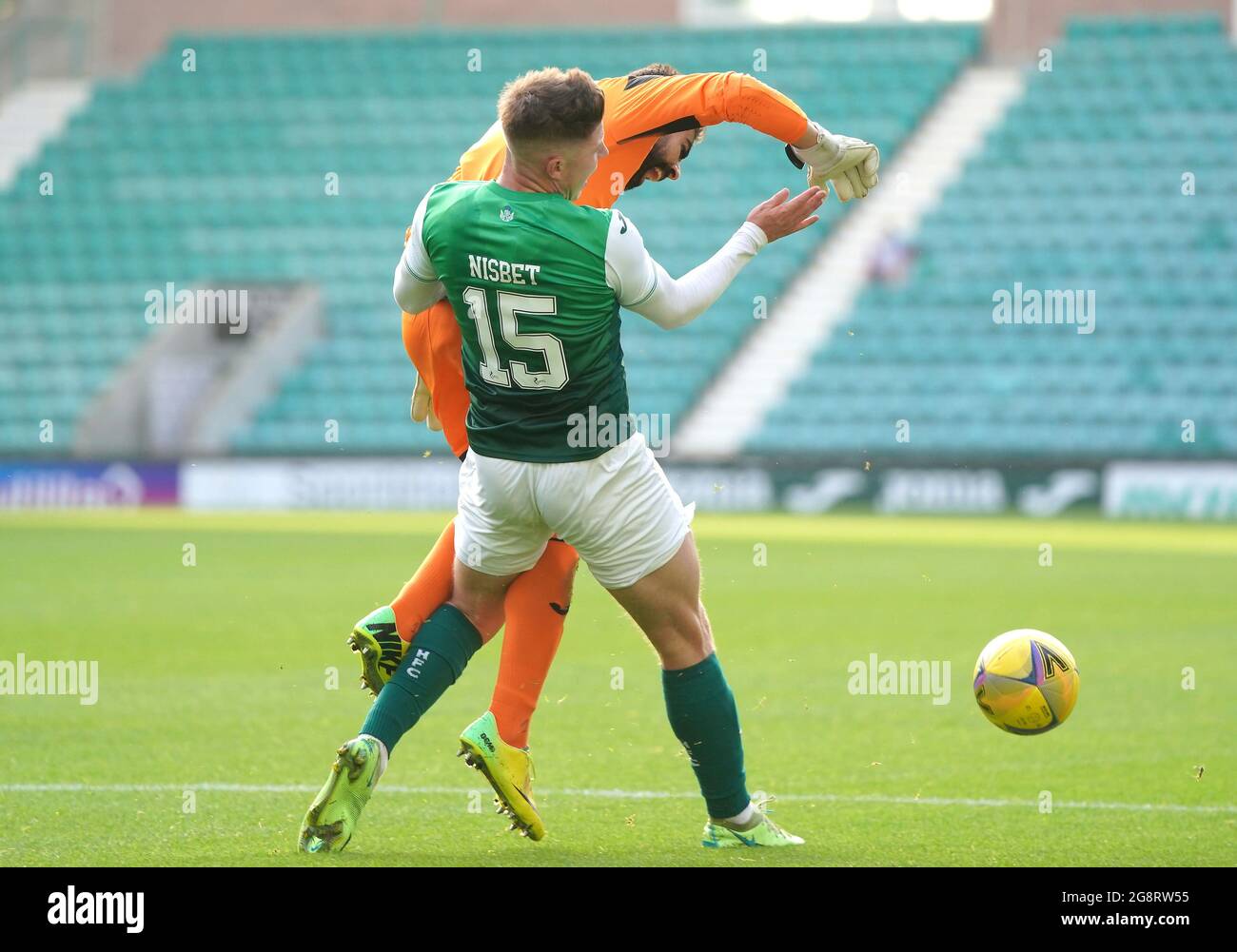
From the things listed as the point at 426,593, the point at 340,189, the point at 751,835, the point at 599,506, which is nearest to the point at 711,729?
the point at 751,835

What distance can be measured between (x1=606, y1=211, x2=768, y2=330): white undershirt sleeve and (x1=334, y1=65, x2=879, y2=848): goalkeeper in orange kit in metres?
0.59

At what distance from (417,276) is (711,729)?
1525 mm

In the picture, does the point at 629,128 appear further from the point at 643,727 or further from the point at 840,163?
the point at 643,727

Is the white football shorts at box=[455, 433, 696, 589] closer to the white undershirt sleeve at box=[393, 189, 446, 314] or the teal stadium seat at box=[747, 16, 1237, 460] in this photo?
the white undershirt sleeve at box=[393, 189, 446, 314]

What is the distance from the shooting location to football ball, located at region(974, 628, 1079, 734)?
5.71 m

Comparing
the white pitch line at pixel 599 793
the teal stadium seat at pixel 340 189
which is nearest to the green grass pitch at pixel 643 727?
the white pitch line at pixel 599 793

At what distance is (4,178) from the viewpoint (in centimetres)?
3012

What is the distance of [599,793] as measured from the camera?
19.8 ft

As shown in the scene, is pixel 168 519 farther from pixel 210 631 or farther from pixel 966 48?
pixel 966 48

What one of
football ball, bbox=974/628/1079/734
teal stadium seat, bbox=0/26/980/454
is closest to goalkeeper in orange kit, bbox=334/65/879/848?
football ball, bbox=974/628/1079/734

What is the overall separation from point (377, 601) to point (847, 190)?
7.15 meters

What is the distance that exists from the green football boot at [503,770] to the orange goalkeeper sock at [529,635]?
17 centimetres

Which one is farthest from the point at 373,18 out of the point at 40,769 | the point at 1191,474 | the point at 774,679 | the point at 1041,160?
the point at 40,769

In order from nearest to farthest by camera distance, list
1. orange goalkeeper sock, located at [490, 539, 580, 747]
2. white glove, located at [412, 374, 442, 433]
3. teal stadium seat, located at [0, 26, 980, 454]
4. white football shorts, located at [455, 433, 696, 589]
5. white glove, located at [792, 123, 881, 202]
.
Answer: white football shorts, located at [455, 433, 696, 589], orange goalkeeper sock, located at [490, 539, 580, 747], white glove, located at [792, 123, 881, 202], white glove, located at [412, 374, 442, 433], teal stadium seat, located at [0, 26, 980, 454]
